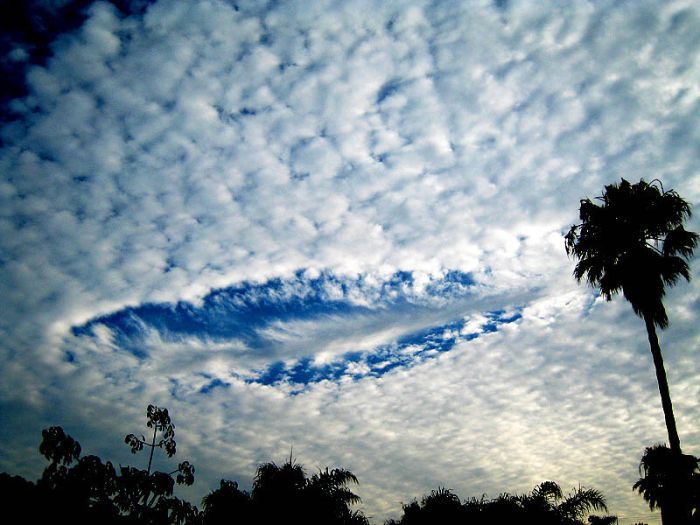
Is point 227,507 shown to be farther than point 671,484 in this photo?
Yes

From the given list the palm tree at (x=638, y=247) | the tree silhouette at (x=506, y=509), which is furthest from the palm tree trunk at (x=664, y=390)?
the tree silhouette at (x=506, y=509)

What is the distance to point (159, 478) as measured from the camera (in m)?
38.2

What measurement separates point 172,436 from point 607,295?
39.8m

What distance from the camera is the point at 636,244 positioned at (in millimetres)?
18641

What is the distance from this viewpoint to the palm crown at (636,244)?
58.8 ft

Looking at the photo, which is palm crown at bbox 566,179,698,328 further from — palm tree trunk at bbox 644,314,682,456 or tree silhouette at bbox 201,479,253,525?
tree silhouette at bbox 201,479,253,525

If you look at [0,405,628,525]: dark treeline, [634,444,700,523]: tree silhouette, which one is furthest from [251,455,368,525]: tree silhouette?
[634,444,700,523]: tree silhouette

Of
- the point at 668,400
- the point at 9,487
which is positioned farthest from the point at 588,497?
the point at 9,487

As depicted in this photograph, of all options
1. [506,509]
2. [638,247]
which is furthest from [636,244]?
[506,509]

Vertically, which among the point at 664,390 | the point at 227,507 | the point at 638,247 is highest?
the point at 638,247

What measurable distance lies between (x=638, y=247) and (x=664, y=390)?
577cm

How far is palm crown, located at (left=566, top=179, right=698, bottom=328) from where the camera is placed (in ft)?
58.8

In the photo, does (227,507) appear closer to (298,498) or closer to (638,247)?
(298,498)

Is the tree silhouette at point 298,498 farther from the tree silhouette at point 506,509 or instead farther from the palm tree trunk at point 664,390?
the palm tree trunk at point 664,390
